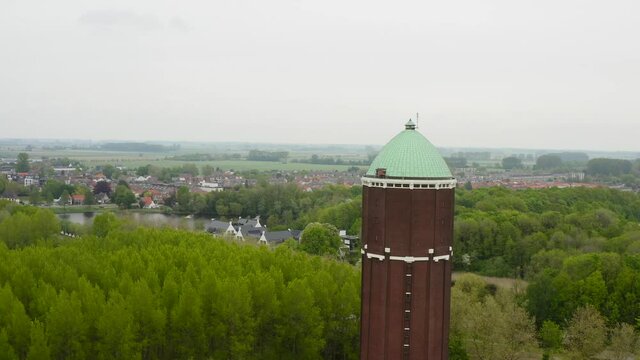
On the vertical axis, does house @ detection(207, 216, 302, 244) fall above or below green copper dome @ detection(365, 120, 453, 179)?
below

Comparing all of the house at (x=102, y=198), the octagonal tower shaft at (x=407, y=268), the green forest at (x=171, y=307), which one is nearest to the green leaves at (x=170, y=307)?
the green forest at (x=171, y=307)

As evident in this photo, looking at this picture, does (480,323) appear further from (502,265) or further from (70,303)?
(502,265)

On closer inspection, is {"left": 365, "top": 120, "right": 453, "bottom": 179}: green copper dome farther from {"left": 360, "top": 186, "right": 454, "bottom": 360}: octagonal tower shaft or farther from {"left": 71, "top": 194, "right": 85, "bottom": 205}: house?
{"left": 71, "top": 194, "right": 85, "bottom": 205}: house

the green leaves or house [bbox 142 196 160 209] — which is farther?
house [bbox 142 196 160 209]

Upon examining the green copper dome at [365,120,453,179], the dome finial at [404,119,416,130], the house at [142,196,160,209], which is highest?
the dome finial at [404,119,416,130]

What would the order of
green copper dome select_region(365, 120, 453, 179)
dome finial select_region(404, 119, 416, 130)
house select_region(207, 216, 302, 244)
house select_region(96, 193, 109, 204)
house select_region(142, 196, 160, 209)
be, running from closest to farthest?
green copper dome select_region(365, 120, 453, 179), dome finial select_region(404, 119, 416, 130), house select_region(207, 216, 302, 244), house select_region(142, 196, 160, 209), house select_region(96, 193, 109, 204)

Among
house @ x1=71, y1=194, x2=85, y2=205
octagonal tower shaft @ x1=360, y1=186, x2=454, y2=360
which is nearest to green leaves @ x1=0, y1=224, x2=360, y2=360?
octagonal tower shaft @ x1=360, y1=186, x2=454, y2=360

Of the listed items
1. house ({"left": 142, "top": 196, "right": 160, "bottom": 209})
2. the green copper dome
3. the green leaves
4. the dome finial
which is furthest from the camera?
house ({"left": 142, "top": 196, "right": 160, "bottom": 209})
